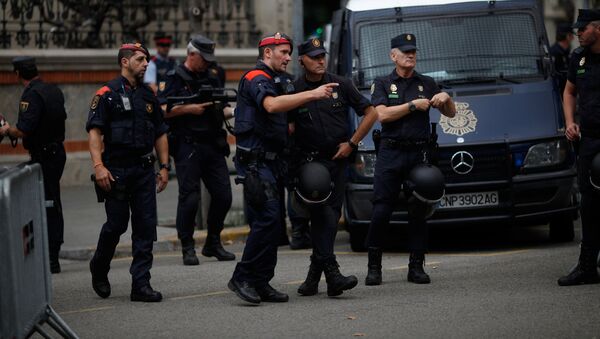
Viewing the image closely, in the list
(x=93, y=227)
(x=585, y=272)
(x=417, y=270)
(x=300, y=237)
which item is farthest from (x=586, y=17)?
(x=93, y=227)

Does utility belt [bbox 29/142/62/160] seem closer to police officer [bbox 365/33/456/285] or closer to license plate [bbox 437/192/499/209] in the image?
police officer [bbox 365/33/456/285]

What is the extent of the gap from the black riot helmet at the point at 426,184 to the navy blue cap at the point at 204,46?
2.57m

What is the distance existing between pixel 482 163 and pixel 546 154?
→ 619mm

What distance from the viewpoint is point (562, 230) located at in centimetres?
1295

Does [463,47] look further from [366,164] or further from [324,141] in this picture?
[324,141]

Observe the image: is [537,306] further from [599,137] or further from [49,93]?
[49,93]

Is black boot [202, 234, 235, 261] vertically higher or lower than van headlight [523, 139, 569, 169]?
lower

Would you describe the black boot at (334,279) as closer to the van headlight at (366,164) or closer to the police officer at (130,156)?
the police officer at (130,156)

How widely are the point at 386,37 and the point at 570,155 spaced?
208 cm

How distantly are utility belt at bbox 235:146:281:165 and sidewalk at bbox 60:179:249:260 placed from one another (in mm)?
4498

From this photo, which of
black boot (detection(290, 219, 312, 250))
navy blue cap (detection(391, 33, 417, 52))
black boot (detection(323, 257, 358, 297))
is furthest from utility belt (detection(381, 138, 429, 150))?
black boot (detection(290, 219, 312, 250))

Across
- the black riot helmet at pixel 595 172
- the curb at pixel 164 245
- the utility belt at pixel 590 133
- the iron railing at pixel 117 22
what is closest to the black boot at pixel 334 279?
the black riot helmet at pixel 595 172

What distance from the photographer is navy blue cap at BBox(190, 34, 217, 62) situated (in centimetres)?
1212

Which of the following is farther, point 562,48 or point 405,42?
point 562,48
